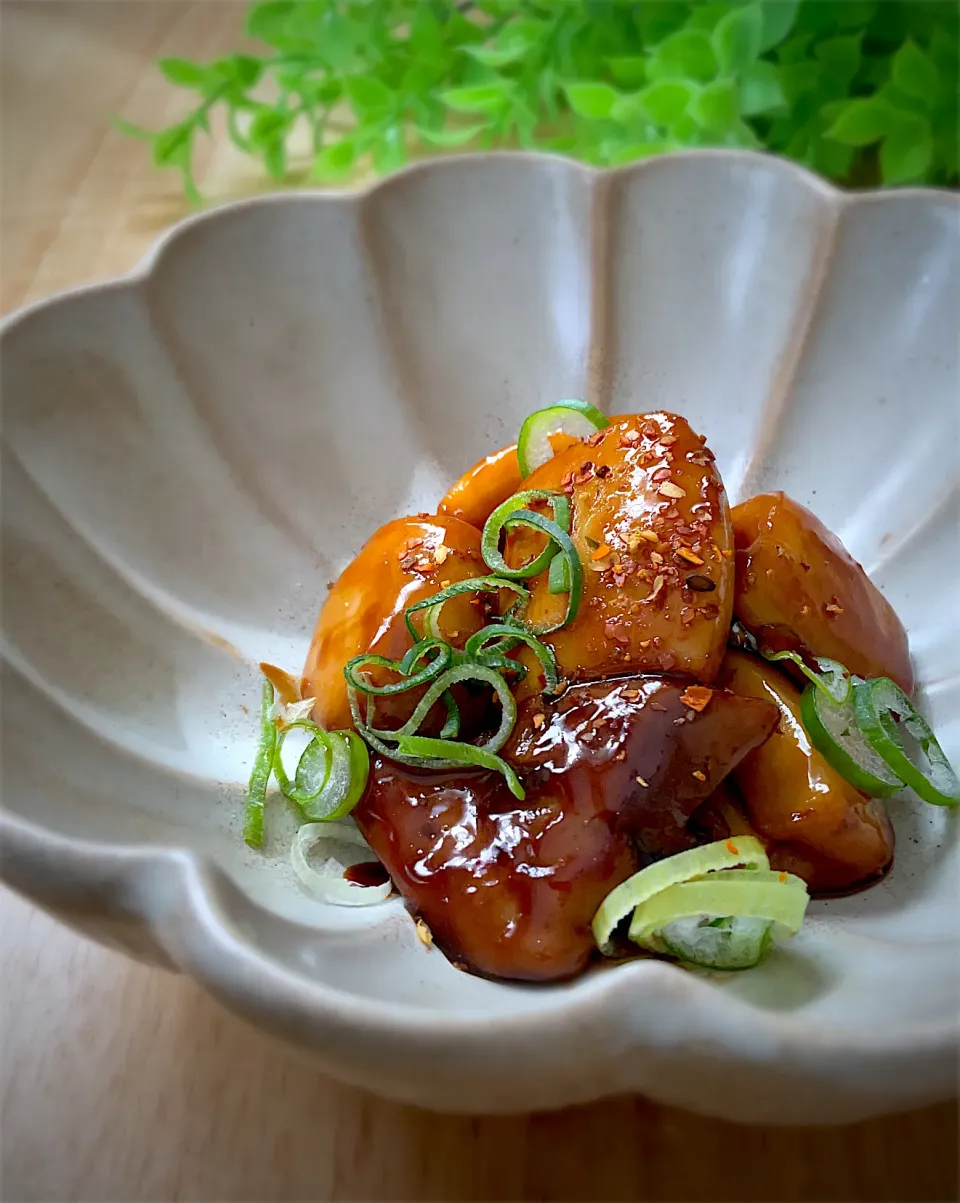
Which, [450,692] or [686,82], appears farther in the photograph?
[686,82]

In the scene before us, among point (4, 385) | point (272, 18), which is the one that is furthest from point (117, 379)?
point (272, 18)

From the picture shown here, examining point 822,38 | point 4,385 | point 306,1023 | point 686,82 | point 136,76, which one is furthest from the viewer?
point 136,76

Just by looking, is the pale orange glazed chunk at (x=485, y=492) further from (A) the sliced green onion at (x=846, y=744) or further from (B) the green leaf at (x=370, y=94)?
(B) the green leaf at (x=370, y=94)

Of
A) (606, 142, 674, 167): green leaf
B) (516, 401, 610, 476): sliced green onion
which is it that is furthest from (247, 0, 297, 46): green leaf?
(516, 401, 610, 476): sliced green onion

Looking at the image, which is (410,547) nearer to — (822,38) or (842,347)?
(842,347)

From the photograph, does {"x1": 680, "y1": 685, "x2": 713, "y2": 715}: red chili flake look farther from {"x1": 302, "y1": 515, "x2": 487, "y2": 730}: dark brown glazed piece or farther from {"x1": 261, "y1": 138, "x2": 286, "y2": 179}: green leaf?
{"x1": 261, "y1": 138, "x2": 286, "y2": 179}: green leaf

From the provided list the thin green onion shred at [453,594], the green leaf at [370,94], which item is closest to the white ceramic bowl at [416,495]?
the thin green onion shred at [453,594]
